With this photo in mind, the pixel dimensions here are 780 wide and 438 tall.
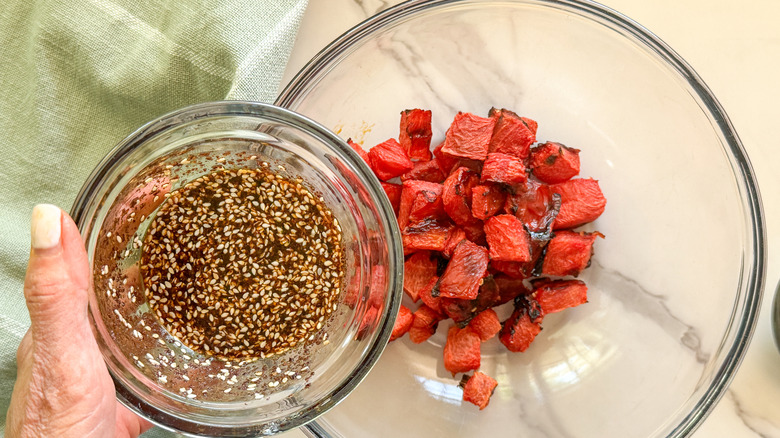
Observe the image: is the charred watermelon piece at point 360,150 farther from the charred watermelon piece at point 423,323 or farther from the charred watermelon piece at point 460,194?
the charred watermelon piece at point 423,323

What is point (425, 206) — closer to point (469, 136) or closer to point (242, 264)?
point (469, 136)

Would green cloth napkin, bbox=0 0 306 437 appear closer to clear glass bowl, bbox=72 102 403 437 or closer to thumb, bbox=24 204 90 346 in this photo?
clear glass bowl, bbox=72 102 403 437

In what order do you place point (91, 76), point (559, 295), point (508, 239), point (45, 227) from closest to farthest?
1. point (45, 227)
2. point (508, 239)
3. point (559, 295)
4. point (91, 76)

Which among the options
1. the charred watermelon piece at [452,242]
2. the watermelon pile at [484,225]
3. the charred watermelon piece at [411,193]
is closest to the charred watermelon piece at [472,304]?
the watermelon pile at [484,225]

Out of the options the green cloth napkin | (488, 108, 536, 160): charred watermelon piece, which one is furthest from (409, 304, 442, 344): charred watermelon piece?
the green cloth napkin

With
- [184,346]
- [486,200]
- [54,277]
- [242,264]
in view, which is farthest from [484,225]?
[54,277]
